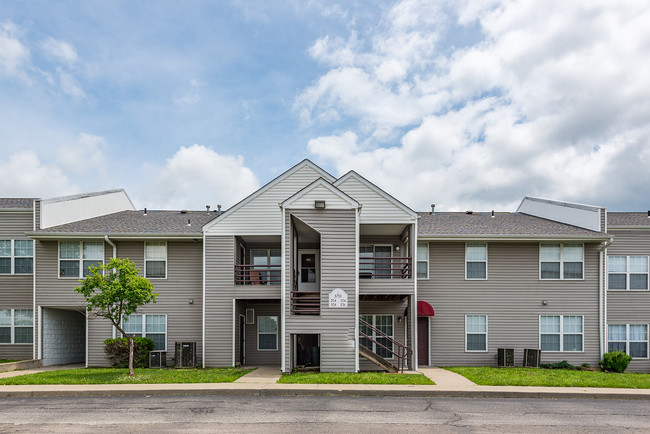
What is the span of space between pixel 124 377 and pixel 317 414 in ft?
24.2

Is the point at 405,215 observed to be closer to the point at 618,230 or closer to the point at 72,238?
the point at 618,230

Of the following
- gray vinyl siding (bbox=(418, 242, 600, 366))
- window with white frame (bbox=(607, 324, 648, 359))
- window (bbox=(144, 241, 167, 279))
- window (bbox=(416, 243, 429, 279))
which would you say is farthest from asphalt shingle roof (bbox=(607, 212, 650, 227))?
window (bbox=(144, 241, 167, 279))

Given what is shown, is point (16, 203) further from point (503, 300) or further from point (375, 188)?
point (503, 300)

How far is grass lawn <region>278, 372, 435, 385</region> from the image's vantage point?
1581cm

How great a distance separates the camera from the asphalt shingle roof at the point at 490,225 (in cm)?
2188

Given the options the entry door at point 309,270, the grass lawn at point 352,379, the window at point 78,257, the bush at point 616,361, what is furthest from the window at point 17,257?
the bush at point 616,361

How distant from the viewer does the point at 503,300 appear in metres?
22.0

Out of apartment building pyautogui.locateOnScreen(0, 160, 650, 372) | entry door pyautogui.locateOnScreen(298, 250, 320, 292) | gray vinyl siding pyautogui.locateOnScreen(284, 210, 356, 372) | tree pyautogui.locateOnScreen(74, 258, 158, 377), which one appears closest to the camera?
tree pyautogui.locateOnScreen(74, 258, 158, 377)

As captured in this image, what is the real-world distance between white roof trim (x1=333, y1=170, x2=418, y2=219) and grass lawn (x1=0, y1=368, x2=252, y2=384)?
25.5ft

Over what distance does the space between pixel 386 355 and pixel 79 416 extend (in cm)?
1292

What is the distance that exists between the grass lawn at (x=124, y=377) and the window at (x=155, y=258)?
14.5ft

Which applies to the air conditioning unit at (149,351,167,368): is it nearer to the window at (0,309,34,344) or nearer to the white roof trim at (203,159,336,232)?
the white roof trim at (203,159,336,232)

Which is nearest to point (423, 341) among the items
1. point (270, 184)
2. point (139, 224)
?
point (270, 184)

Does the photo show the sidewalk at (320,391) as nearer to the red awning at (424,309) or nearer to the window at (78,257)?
the red awning at (424,309)
